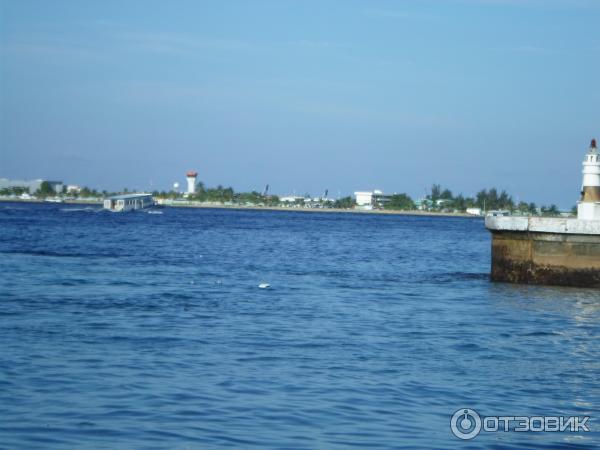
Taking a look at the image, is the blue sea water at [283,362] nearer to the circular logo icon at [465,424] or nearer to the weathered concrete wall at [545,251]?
the circular logo icon at [465,424]

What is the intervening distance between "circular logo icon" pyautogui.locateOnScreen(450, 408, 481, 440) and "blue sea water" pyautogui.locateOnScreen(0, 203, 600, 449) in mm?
168

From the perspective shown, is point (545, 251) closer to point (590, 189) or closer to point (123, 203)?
point (590, 189)

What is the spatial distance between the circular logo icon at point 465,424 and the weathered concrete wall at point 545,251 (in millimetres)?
18607

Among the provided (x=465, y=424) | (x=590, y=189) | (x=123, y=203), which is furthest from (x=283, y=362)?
(x=123, y=203)

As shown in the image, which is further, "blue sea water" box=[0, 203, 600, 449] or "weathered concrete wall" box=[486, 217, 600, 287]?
"weathered concrete wall" box=[486, 217, 600, 287]

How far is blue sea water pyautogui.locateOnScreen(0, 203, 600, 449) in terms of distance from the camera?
13.4 m

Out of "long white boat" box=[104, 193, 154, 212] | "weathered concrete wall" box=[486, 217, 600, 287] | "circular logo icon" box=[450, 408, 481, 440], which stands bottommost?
"circular logo icon" box=[450, 408, 481, 440]

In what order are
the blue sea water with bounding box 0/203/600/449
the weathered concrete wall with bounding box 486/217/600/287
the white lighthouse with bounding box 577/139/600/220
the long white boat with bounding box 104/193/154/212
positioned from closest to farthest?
the blue sea water with bounding box 0/203/600/449 < the weathered concrete wall with bounding box 486/217/600/287 < the white lighthouse with bounding box 577/139/600/220 < the long white boat with bounding box 104/193/154/212

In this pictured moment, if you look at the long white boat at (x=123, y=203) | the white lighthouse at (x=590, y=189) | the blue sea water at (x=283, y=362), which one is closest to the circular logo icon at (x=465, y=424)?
the blue sea water at (x=283, y=362)

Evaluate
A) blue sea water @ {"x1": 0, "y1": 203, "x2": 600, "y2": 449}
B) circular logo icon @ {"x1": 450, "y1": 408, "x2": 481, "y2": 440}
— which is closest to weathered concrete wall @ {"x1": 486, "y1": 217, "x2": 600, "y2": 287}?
blue sea water @ {"x1": 0, "y1": 203, "x2": 600, "y2": 449}

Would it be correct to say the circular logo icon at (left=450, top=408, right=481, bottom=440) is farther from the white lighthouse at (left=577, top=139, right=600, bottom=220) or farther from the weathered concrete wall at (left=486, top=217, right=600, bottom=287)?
the white lighthouse at (left=577, top=139, right=600, bottom=220)

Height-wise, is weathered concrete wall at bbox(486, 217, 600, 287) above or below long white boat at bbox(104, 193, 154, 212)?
below

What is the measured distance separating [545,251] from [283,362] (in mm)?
17612

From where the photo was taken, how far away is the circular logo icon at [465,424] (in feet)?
44.0
